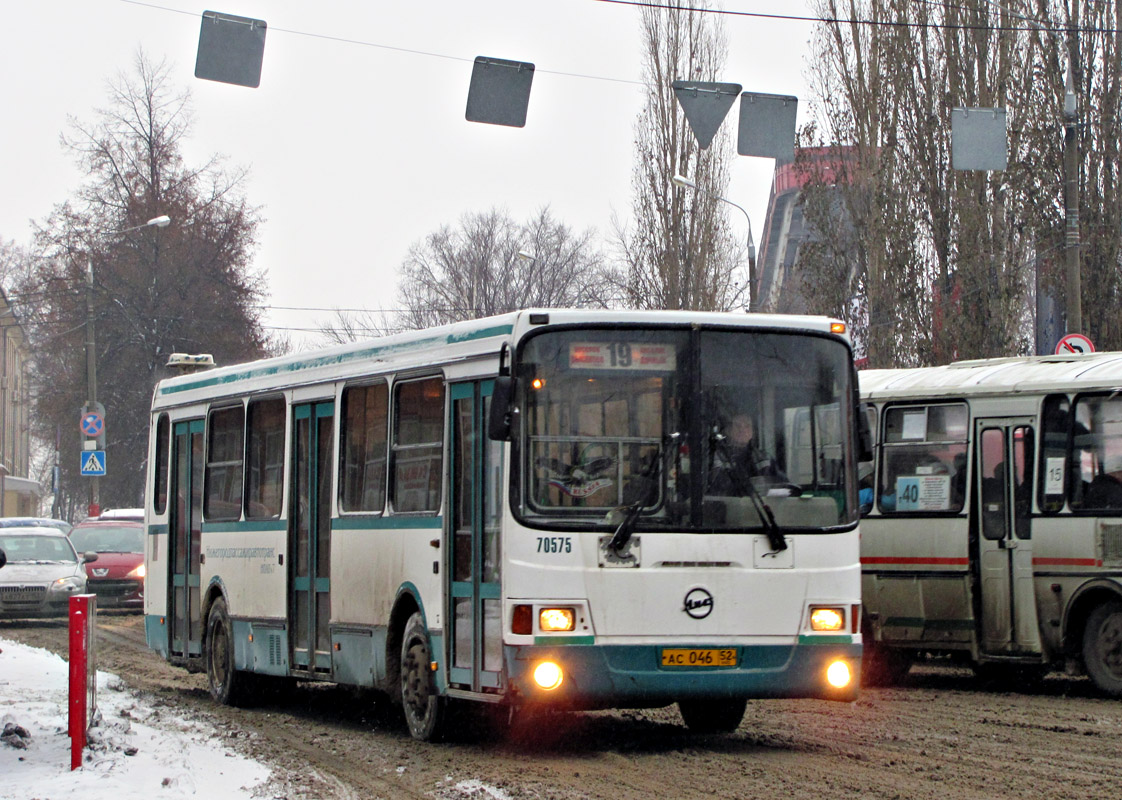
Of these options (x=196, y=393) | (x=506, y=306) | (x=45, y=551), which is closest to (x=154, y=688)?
(x=196, y=393)

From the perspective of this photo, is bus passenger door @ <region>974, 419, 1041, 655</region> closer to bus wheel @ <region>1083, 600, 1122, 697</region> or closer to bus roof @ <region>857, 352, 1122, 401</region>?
bus roof @ <region>857, 352, 1122, 401</region>

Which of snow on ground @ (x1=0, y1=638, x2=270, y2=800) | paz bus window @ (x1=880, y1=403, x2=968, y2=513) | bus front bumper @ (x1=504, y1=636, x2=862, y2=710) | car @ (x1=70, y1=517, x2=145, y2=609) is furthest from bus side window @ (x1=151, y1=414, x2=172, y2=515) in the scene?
car @ (x1=70, y1=517, x2=145, y2=609)

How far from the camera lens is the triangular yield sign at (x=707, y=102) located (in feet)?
56.6

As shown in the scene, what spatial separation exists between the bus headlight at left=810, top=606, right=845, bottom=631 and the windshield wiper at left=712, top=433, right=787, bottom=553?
0.43 meters

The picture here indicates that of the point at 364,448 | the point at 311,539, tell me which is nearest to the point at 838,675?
→ the point at 364,448

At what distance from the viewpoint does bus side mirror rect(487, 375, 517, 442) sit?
9.67 m

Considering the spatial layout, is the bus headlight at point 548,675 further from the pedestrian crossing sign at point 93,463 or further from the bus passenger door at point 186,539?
the pedestrian crossing sign at point 93,463

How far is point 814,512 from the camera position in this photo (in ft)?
33.7

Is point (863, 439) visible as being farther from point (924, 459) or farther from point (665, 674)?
point (924, 459)

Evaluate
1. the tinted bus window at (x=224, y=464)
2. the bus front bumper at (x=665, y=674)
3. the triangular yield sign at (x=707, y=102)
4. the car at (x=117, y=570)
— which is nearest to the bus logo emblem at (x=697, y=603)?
the bus front bumper at (x=665, y=674)

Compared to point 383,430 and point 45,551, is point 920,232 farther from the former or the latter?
point 383,430

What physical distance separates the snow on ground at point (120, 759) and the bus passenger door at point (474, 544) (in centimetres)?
137

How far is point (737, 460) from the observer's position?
10.1 meters

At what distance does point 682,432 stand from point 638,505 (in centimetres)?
51
